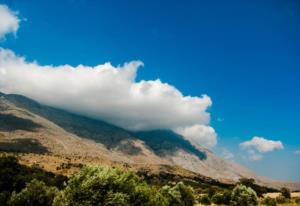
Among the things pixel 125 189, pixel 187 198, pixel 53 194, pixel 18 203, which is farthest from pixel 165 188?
Answer: pixel 125 189

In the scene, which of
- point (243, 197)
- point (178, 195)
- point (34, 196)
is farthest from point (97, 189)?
point (243, 197)

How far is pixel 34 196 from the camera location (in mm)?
82562

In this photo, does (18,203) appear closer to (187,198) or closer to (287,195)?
(187,198)

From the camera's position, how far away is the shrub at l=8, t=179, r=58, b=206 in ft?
264

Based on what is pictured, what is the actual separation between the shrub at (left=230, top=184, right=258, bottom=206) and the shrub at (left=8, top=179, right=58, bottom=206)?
5744 cm

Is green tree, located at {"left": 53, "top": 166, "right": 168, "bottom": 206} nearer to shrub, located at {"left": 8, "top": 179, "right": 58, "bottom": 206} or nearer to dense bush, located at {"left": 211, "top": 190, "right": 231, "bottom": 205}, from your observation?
shrub, located at {"left": 8, "top": 179, "right": 58, "bottom": 206}

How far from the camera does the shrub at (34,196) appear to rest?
80.4 meters

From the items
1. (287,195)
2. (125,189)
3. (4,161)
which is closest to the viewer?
(125,189)

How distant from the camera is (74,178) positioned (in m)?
48.7

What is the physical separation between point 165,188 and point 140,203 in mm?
47900

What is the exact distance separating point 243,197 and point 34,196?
6217 centimetres

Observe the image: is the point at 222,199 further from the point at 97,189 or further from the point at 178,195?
the point at 97,189

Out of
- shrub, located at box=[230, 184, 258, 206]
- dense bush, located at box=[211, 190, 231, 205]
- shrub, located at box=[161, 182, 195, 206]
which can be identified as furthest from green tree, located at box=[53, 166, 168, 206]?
dense bush, located at box=[211, 190, 231, 205]

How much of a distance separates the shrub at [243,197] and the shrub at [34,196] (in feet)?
188
